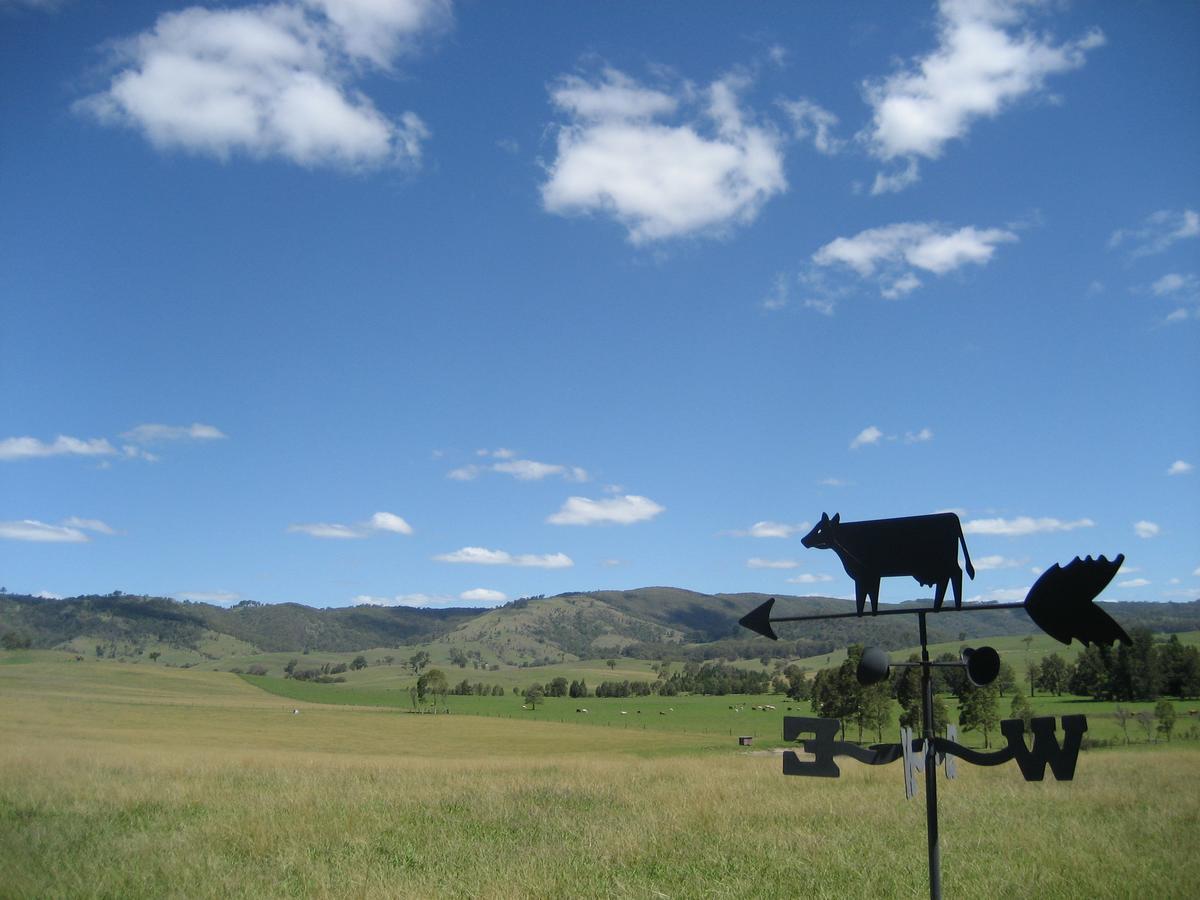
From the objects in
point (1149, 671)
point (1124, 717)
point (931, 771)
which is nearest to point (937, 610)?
point (931, 771)

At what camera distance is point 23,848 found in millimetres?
9461

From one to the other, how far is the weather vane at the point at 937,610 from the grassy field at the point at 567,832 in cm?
419

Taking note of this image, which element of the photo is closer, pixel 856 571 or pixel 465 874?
pixel 856 571

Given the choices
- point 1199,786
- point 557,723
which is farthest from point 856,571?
point 557,723

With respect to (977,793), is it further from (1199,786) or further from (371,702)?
(371,702)

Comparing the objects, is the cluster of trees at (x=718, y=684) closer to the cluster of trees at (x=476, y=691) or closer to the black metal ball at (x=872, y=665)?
the cluster of trees at (x=476, y=691)

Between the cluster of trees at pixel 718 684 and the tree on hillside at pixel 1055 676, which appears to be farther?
the cluster of trees at pixel 718 684

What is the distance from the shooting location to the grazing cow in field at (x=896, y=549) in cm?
473

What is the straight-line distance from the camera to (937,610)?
14.9ft

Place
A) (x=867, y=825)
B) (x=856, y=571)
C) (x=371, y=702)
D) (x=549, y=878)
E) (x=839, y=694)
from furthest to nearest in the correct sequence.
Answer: (x=371, y=702) → (x=839, y=694) → (x=867, y=825) → (x=549, y=878) → (x=856, y=571)

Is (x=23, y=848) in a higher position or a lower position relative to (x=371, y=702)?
higher

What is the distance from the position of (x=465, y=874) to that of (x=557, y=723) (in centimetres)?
7924

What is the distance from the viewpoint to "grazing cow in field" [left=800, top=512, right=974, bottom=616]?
15.5 feet

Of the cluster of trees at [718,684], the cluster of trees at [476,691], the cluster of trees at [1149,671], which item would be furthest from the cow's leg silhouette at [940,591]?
the cluster of trees at [476,691]
